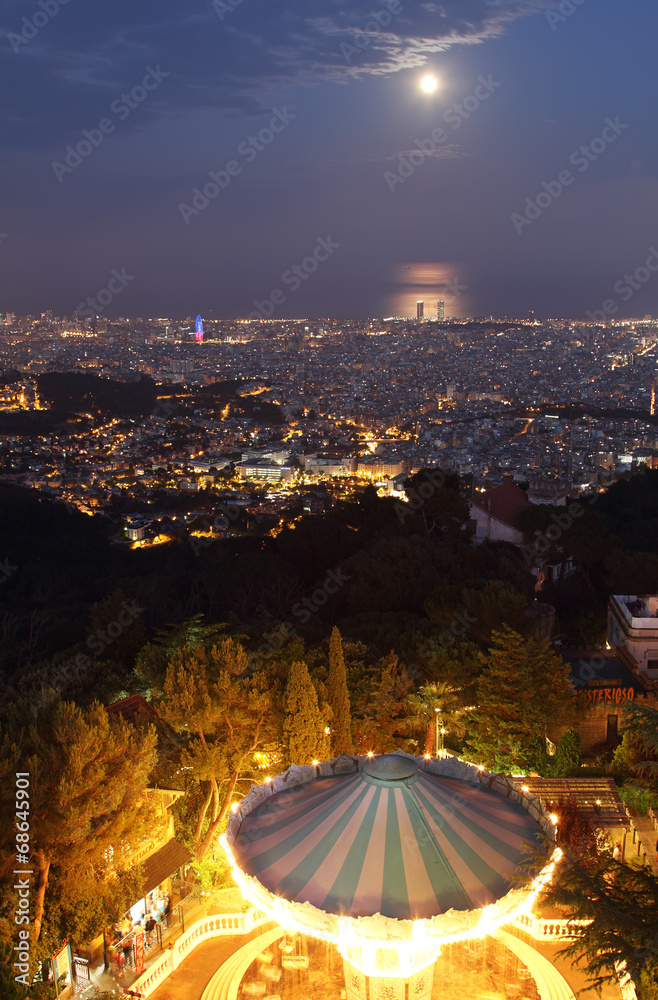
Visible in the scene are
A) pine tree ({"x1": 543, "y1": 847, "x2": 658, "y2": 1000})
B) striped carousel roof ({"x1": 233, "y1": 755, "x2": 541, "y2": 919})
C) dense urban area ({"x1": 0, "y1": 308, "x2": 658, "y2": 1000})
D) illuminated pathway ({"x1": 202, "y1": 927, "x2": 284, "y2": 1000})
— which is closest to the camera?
pine tree ({"x1": 543, "y1": 847, "x2": 658, "y2": 1000})

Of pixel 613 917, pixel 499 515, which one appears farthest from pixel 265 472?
pixel 613 917

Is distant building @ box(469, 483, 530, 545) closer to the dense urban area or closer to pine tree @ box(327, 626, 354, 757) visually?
the dense urban area

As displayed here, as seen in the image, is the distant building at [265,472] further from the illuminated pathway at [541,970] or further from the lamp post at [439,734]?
the illuminated pathway at [541,970]

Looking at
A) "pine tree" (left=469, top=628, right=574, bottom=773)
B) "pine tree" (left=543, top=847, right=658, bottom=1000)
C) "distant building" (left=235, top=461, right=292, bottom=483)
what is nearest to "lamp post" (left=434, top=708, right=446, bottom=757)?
"pine tree" (left=469, top=628, right=574, bottom=773)

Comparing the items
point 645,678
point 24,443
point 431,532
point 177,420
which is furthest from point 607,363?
point 645,678

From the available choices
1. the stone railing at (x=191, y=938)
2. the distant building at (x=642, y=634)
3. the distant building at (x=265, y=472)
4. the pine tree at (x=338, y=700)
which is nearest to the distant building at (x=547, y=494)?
the distant building at (x=642, y=634)

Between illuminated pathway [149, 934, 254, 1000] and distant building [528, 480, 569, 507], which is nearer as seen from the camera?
illuminated pathway [149, 934, 254, 1000]
